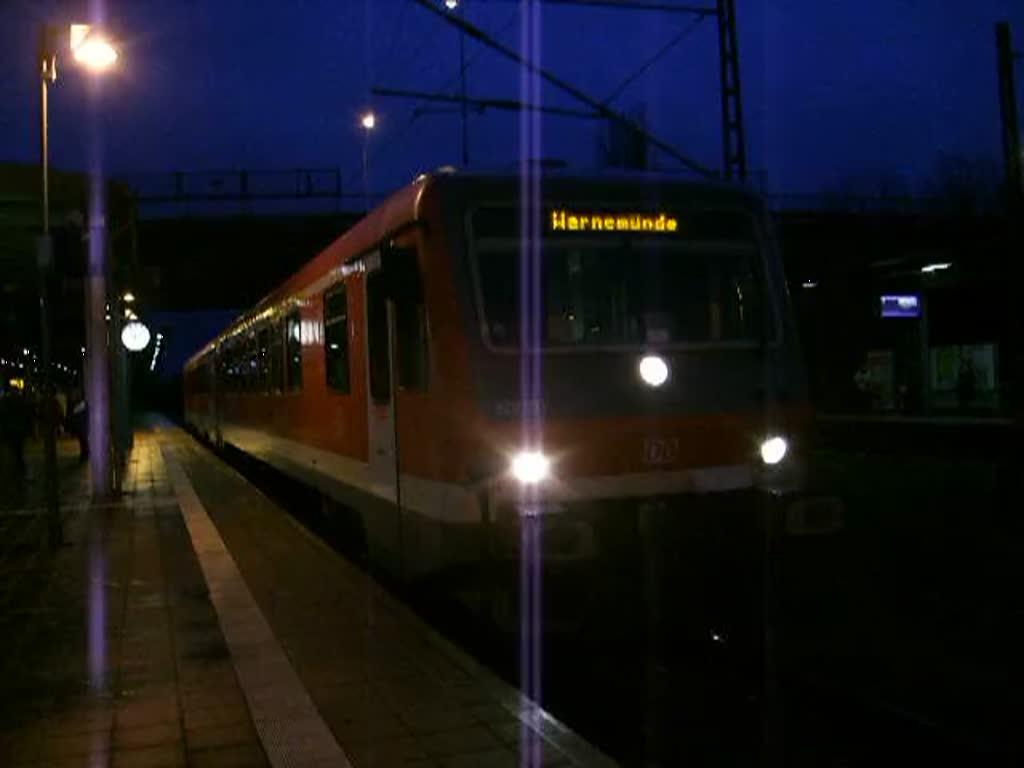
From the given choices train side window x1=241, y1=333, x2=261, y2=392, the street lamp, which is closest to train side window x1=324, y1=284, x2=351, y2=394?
the street lamp

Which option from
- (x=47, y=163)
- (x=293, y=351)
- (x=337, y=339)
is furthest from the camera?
(x=293, y=351)

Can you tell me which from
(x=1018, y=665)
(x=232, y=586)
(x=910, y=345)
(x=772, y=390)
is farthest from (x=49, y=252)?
(x=910, y=345)

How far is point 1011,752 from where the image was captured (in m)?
5.52

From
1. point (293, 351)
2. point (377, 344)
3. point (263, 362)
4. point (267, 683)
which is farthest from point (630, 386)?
point (263, 362)

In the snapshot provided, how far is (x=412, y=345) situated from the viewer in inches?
314

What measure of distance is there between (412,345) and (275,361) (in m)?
7.55

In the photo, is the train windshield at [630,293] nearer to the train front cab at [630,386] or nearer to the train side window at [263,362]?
the train front cab at [630,386]

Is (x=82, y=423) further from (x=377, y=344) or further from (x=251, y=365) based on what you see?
(x=377, y=344)

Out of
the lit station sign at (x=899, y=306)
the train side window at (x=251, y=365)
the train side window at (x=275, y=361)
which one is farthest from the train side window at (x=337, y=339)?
the lit station sign at (x=899, y=306)

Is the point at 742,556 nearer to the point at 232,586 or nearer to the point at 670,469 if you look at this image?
the point at 670,469

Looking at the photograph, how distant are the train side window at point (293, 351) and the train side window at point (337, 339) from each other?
6.24ft

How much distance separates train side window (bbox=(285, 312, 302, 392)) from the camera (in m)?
12.9

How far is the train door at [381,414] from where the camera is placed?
8469 mm

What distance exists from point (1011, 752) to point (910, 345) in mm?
26823
